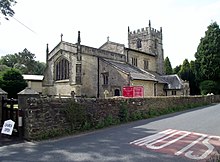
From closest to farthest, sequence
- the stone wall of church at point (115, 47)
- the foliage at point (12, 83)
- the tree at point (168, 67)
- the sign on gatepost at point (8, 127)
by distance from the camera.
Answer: the sign on gatepost at point (8, 127), the foliage at point (12, 83), the stone wall of church at point (115, 47), the tree at point (168, 67)

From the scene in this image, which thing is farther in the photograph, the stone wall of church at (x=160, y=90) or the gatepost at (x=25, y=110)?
the stone wall of church at (x=160, y=90)

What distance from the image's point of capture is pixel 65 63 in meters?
36.1

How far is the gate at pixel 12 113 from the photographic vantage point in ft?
32.8

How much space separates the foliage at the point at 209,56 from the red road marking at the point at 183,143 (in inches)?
1644

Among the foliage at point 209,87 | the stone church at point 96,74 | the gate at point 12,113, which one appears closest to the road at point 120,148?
the gate at point 12,113

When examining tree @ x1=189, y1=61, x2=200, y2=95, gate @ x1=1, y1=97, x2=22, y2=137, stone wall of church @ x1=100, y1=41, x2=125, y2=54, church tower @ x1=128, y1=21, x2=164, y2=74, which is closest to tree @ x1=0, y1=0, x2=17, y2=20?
gate @ x1=1, y1=97, x2=22, y2=137

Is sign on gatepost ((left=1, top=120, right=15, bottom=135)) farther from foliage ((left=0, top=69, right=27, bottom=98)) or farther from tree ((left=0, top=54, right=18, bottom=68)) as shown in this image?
tree ((left=0, top=54, right=18, bottom=68))

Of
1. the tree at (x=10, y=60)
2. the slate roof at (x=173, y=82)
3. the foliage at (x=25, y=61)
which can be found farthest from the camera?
the tree at (x=10, y=60)

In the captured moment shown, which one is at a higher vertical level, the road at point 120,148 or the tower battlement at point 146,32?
the tower battlement at point 146,32

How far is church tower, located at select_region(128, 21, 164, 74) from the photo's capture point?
5097 cm

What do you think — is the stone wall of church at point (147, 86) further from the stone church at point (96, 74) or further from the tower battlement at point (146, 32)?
the tower battlement at point (146, 32)

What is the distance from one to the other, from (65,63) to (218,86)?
30827mm

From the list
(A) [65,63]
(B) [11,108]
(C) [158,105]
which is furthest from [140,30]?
(B) [11,108]

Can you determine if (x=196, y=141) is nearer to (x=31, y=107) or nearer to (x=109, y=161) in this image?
(x=109, y=161)
